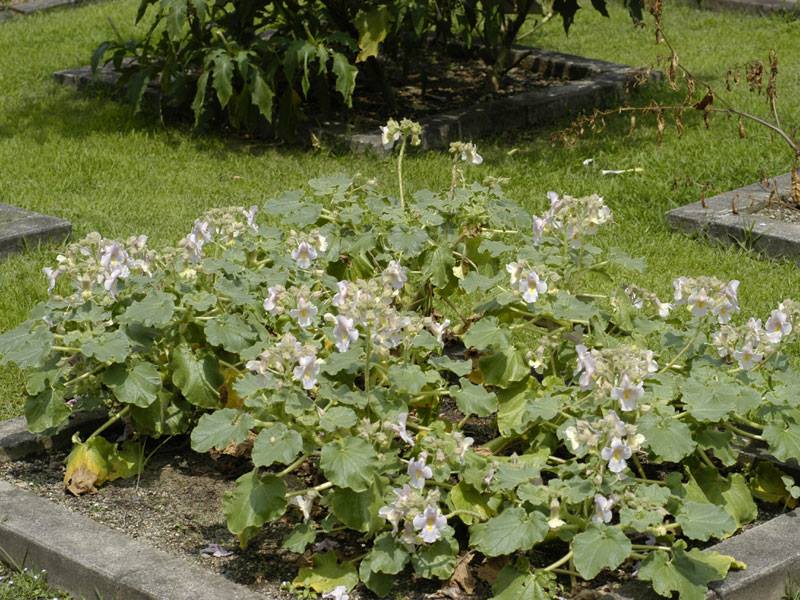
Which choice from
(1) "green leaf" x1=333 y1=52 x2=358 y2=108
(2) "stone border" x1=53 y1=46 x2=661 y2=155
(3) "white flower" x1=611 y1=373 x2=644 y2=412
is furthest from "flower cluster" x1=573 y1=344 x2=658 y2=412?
(1) "green leaf" x1=333 y1=52 x2=358 y2=108

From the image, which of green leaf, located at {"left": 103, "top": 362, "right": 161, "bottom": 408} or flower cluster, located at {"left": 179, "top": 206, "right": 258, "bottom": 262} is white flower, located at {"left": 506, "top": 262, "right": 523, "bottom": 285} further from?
green leaf, located at {"left": 103, "top": 362, "right": 161, "bottom": 408}

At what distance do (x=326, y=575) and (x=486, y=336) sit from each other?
0.78 m

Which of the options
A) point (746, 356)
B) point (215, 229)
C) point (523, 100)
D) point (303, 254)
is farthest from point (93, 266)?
point (523, 100)

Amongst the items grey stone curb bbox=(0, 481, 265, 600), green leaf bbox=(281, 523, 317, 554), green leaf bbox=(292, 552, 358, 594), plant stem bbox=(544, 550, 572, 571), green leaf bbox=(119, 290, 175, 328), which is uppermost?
green leaf bbox=(119, 290, 175, 328)

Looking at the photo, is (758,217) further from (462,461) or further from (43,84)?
(43,84)

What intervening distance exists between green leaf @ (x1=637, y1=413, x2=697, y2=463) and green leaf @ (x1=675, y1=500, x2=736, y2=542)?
128 millimetres

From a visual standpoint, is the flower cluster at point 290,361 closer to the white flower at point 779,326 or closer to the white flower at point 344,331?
the white flower at point 344,331

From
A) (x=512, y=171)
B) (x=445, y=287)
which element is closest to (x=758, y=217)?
(x=512, y=171)

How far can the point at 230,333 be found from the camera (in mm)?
3988

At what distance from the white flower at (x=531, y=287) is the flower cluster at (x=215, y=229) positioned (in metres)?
0.88

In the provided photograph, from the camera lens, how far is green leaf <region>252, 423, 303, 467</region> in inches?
136

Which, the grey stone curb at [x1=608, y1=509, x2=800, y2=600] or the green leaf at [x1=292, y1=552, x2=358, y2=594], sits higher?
the grey stone curb at [x1=608, y1=509, x2=800, y2=600]

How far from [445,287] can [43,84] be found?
530 centimetres

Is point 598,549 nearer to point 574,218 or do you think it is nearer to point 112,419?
point 574,218
